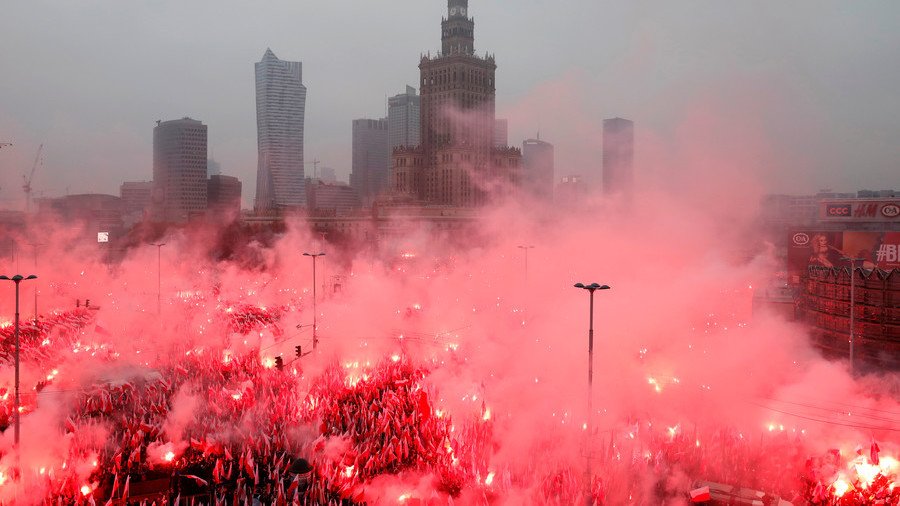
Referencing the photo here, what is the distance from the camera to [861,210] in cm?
4122

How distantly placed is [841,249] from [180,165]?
183582 mm

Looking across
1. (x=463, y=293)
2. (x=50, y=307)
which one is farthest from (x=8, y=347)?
(x=463, y=293)

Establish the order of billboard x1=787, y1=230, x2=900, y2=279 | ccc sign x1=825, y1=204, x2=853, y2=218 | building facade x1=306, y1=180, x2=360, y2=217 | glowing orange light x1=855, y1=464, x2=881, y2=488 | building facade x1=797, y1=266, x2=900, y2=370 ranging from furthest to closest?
building facade x1=306, y1=180, x2=360, y2=217, ccc sign x1=825, y1=204, x2=853, y2=218, billboard x1=787, y1=230, x2=900, y2=279, building facade x1=797, y1=266, x2=900, y2=370, glowing orange light x1=855, y1=464, x2=881, y2=488

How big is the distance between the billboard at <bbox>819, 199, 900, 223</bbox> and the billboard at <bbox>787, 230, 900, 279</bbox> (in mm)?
3259

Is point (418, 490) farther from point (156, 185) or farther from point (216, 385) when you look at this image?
point (156, 185)

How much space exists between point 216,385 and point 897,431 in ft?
73.0

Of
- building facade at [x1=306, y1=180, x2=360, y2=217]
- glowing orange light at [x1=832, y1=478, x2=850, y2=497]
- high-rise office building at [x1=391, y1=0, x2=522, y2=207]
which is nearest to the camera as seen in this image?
glowing orange light at [x1=832, y1=478, x2=850, y2=497]

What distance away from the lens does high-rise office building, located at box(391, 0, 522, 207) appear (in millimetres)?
90062

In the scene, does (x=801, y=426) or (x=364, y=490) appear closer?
(x=364, y=490)

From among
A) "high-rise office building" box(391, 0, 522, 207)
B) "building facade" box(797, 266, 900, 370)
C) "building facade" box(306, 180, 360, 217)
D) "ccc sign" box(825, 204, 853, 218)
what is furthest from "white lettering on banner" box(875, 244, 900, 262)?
"building facade" box(306, 180, 360, 217)

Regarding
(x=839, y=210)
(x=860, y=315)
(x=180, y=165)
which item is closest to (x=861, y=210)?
(x=839, y=210)

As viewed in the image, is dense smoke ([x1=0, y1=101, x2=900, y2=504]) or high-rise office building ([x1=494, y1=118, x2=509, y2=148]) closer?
dense smoke ([x1=0, y1=101, x2=900, y2=504])

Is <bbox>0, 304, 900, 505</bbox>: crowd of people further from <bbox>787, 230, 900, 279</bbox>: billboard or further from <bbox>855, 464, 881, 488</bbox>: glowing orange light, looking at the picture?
<bbox>787, 230, 900, 279</bbox>: billboard

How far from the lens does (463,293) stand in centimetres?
4681
